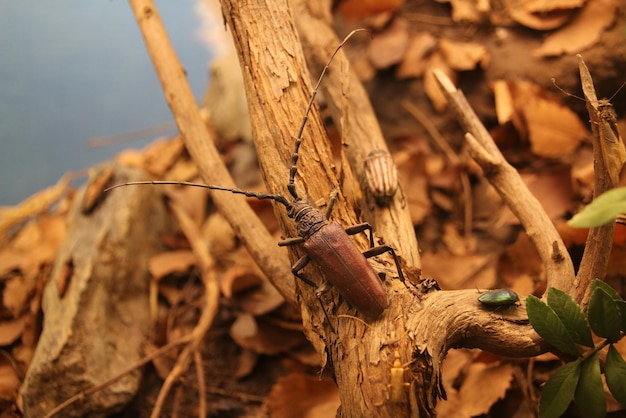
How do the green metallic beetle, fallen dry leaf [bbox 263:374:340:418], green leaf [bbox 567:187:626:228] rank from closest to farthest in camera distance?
green leaf [bbox 567:187:626:228] < the green metallic beetle < fallen dry leaf [bbox 263:374:340:418]

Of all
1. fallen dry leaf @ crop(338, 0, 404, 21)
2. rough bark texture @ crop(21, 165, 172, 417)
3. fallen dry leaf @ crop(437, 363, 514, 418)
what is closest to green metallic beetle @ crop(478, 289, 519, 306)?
fallen dry leaf @ crop(437, 363, 514, 418)

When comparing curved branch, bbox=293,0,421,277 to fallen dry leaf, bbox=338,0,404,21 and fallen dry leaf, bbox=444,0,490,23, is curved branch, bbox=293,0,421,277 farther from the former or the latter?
fallen dry leaf, bbox=444,0,490,23

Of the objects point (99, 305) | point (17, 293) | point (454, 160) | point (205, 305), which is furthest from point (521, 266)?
point (17, 293)

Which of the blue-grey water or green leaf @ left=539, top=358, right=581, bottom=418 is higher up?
the blue-grey water

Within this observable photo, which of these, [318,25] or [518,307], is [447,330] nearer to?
[518,307]

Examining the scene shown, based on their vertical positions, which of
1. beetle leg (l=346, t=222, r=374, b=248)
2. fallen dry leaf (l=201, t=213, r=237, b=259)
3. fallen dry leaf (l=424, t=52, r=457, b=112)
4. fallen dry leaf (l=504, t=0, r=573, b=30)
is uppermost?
fallen dry leaf (l=504, t=0, r=573, b=30)

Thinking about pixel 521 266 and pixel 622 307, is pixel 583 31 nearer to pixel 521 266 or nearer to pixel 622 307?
pixel 521 266
